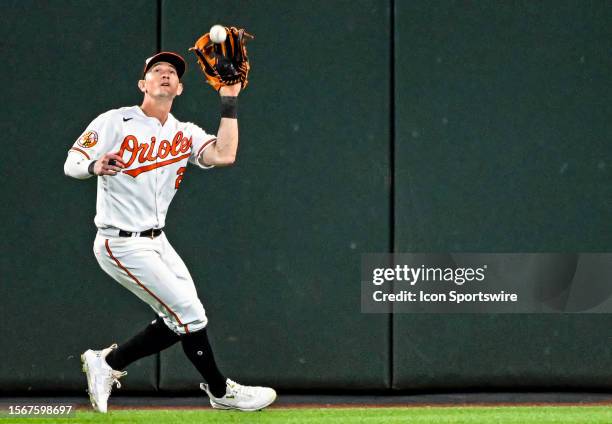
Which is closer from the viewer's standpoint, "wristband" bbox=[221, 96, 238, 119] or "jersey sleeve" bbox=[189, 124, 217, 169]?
"wristband" bbox=[221, 96, 238, 119]

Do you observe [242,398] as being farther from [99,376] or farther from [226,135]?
[226,135]

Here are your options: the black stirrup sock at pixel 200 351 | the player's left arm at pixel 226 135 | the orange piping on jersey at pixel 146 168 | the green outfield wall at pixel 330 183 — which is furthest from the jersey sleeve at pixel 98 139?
the black stirrup sock at pixel 200 351

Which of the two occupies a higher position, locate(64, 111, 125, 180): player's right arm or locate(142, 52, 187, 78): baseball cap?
locate(142, 52, 187, 78): baseball cap

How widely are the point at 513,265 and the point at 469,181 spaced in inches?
19.7

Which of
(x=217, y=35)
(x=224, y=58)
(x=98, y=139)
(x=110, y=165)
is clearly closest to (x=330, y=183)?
(x=224, y=58)

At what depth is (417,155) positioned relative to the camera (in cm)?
453

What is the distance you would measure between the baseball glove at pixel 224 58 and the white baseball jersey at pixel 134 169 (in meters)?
0.35

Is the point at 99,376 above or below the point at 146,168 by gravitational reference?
below

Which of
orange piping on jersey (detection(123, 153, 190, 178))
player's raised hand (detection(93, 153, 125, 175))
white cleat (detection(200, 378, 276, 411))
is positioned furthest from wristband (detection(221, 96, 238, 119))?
white cleat (detection(200, 378, 276, 411))

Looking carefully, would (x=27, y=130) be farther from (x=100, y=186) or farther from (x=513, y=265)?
(x=513, y=265)

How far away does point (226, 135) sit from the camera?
3822 millimetres

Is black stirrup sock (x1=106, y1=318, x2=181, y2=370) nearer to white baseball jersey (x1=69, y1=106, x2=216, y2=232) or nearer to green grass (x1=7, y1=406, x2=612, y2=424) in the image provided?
green grass (x1=7, y1=406, x2=612, y2=424)

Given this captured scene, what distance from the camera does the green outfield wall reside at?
4.45 m

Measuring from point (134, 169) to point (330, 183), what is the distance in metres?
1.17
